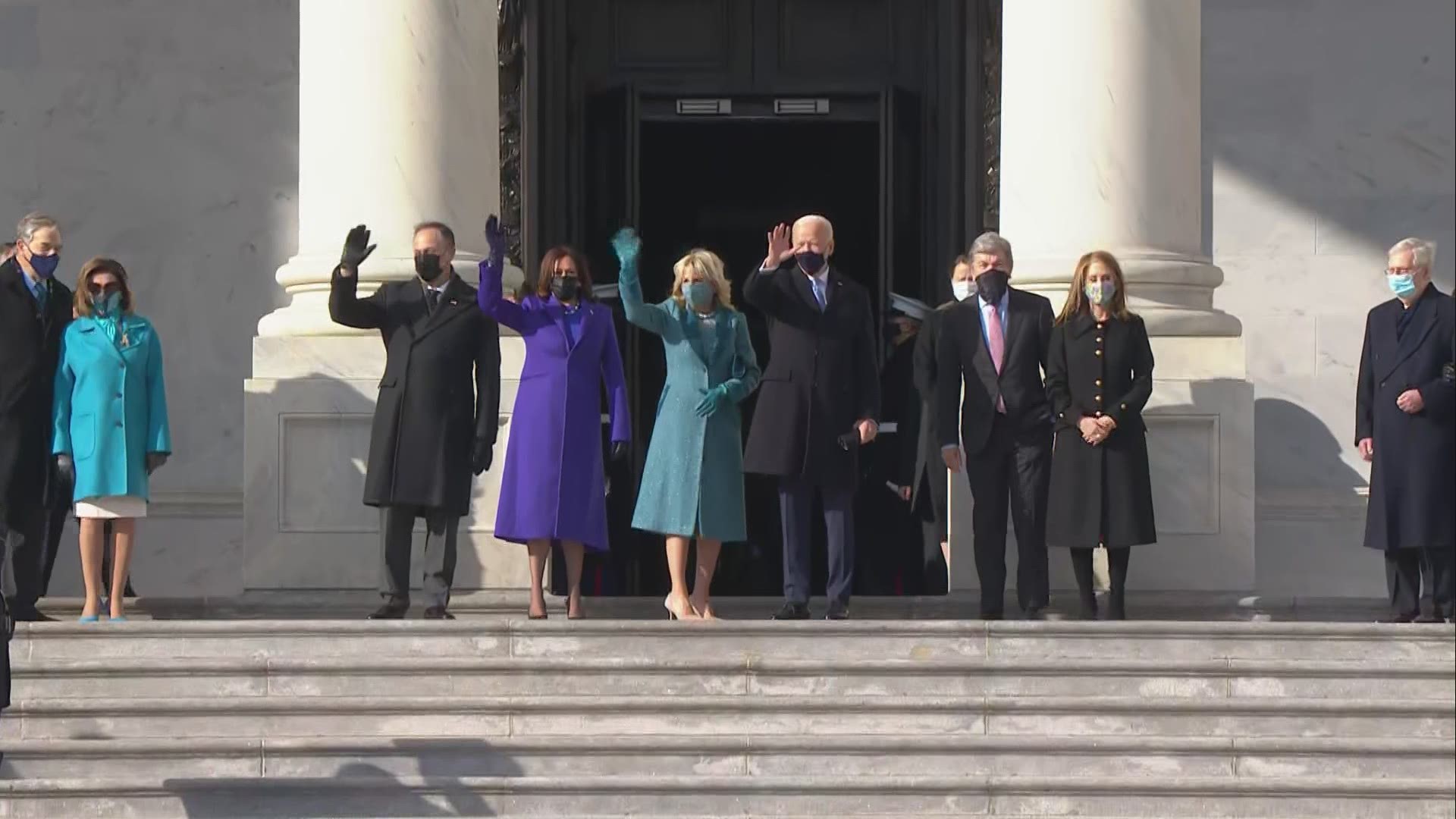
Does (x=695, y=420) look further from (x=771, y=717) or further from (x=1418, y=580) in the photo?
(x=1418, y=580)

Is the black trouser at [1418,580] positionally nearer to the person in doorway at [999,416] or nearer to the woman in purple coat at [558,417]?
the person in doorway at [999,416]

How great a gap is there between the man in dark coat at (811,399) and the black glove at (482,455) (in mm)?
1336

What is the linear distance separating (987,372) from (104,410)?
4.73m

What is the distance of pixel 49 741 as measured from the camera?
42.9ft

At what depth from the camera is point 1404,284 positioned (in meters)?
15.4

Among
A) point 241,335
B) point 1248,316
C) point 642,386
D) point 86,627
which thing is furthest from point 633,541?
point 86,627

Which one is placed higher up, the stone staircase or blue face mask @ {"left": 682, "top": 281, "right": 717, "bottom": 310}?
blue face mask @ {"left": 682, "top": 281, "right": 717, "bottom": 310}

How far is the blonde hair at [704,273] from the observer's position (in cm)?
1516

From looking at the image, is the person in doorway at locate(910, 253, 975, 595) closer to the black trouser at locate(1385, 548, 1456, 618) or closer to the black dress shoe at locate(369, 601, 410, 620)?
the black trouser at locate(1385, 548, 1456, 618)

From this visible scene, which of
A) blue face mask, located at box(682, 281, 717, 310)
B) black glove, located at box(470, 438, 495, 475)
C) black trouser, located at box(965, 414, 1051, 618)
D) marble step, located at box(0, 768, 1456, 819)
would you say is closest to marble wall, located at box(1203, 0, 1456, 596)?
black trouser, located at box(965, 414, 1051, 618)

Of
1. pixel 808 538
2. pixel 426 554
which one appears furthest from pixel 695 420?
pixel 426 554

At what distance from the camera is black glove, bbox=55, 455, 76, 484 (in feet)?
50.1

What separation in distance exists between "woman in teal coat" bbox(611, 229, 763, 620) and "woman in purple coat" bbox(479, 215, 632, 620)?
0.27 meters

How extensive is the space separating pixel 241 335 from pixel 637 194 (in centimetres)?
303
